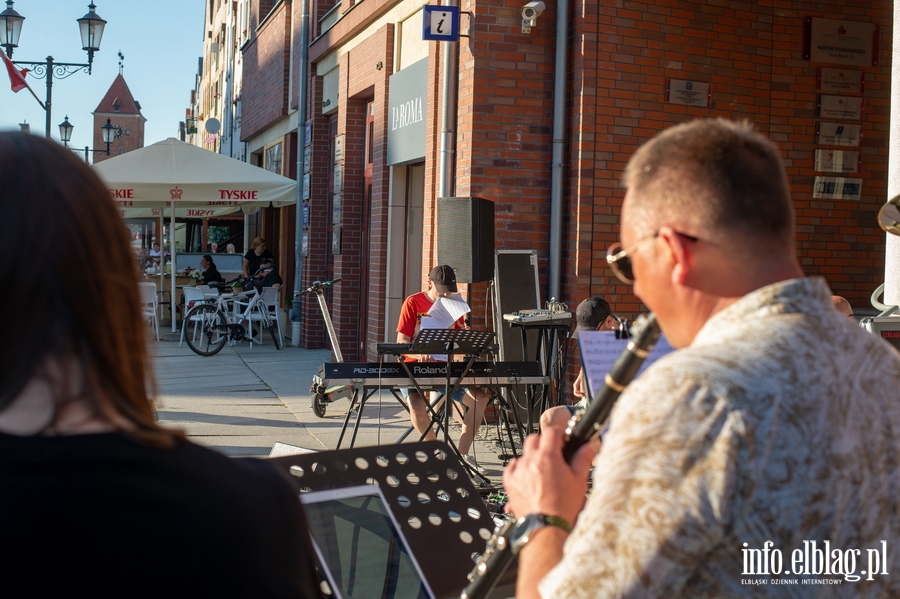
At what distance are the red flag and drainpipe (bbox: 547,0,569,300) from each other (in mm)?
10761

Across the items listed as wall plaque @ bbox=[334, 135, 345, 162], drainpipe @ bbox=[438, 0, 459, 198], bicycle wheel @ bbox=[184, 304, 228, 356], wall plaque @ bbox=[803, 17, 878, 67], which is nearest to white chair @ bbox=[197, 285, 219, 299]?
bicycle wheel @ bbox=[184, 304, 228, 356]

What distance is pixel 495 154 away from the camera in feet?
27.7

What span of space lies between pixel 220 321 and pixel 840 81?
9.42 meters

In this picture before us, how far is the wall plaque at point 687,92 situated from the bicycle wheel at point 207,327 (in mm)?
8352

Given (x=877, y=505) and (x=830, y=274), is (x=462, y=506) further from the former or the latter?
(x=830, y=274)

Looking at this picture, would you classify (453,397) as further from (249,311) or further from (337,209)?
(249,311)

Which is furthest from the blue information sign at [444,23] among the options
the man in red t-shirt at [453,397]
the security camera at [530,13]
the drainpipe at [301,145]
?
the drainpipe at [301,145]

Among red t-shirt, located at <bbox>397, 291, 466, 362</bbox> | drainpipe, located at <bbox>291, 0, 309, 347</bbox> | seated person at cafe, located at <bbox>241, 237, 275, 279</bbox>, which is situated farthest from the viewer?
seated person at cafe, located at <bbox>241, 237, 275, 279</bbox>

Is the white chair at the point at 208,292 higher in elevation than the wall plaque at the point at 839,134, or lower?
lower

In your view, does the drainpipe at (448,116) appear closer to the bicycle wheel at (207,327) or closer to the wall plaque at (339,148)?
the wall plaque at (339,148)

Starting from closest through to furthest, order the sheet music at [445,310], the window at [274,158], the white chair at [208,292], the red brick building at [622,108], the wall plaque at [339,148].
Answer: the sheet music at [445,310] → the red brick building at [622,108] → the wall plaque at [339,148] → the white chair at [208,292] → the window at [274,158]

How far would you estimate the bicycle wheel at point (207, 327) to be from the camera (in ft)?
46.9

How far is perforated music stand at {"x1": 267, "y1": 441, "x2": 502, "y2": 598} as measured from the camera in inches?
98.7

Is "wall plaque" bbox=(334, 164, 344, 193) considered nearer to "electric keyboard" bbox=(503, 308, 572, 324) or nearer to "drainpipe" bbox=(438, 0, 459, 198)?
"drainpipe" bbox=(438, 0, 459, 198)
